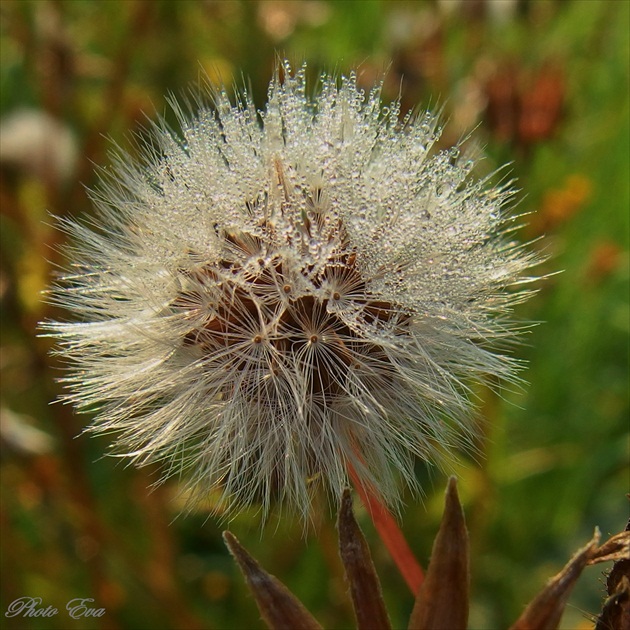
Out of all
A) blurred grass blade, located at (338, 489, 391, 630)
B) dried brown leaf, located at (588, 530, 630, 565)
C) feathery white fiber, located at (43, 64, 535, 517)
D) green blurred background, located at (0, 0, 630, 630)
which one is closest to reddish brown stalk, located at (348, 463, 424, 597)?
feathery white fiber, located at (43, 64, 535, 517)

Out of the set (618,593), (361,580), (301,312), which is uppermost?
(301,312)

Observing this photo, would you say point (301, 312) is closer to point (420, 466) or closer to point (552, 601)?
point (552, 601)

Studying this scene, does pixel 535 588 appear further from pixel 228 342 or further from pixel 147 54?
pixel 147 54

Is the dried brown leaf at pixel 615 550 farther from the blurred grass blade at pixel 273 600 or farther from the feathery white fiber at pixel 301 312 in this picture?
the blurred grass blade at pixel 273 600

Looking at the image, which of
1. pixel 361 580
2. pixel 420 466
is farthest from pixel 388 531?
pixel 420 466

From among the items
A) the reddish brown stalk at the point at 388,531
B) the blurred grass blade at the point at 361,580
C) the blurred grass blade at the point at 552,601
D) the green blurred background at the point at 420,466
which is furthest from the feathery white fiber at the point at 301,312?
the green blurred background at the point at 420,466

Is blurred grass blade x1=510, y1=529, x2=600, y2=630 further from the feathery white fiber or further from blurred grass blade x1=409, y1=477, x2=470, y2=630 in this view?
the feathery white fiber
